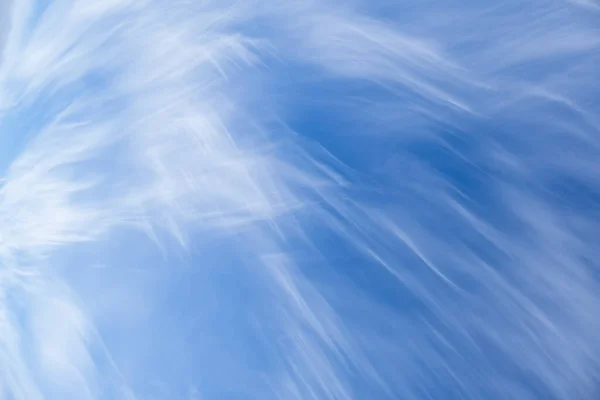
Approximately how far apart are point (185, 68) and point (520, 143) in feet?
1.91

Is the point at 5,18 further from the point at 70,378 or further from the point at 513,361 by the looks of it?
the point at 513,361

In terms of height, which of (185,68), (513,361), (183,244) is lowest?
(513,361)

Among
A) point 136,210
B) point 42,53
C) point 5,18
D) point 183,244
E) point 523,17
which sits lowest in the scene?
point 523,17

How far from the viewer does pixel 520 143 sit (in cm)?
65

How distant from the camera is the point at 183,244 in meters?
0.83

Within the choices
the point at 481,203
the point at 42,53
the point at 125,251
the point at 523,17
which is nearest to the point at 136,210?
the point at 125,251

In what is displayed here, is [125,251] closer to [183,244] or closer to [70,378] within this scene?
[183,244]

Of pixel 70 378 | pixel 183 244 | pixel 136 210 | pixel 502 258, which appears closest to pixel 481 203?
pixel 502 258

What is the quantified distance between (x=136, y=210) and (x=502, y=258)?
2.05ft

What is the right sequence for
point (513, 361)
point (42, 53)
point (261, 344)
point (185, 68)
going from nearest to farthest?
point (513, 361) → point (261, 344) → point (185, 68) → point (42, 53)

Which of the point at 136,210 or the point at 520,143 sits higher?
the point at 136,210

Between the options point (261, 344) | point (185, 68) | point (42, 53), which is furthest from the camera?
point (42, 53)

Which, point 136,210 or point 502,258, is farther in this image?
point 136,210

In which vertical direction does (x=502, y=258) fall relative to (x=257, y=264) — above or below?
below
